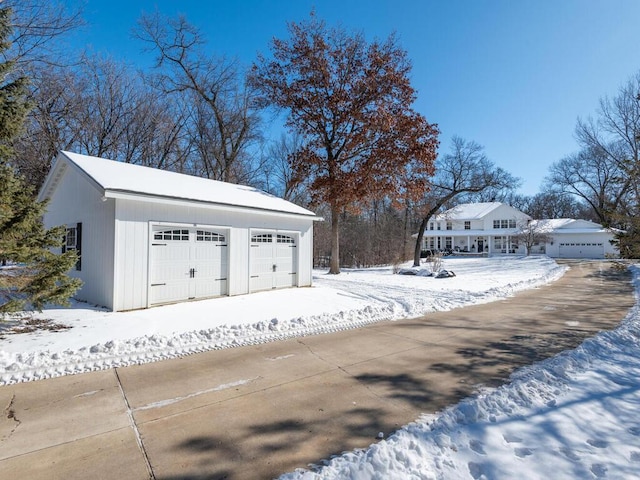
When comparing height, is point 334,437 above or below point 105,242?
below

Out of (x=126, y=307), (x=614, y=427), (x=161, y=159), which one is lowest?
(x=614, y=427)

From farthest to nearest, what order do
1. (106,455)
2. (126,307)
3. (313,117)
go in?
(313,117), (126,307), (106,455)

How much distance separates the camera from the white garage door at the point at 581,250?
3753cm

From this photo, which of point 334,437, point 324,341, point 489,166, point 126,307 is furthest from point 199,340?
point 489,166

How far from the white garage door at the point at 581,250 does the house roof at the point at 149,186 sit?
3851 cm

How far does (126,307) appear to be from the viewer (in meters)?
8.21

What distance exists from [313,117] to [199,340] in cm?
1478

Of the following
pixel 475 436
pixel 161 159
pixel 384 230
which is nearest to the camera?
pixel 475 436

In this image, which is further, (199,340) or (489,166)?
(489,166)

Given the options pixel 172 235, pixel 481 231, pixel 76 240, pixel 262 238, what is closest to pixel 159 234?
pixel 172 235

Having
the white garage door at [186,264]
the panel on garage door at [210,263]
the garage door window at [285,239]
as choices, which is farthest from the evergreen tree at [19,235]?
the garage door window at [285,239]

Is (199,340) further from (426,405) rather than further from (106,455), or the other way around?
(426,405)

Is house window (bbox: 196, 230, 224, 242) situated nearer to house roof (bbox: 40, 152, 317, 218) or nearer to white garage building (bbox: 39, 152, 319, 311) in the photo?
white garage building (bbox: 39, 152, 319, 311)

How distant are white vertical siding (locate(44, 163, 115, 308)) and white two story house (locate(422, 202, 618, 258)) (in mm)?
33605
